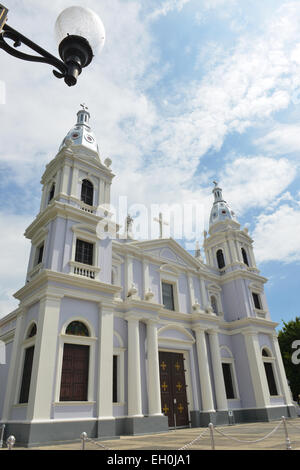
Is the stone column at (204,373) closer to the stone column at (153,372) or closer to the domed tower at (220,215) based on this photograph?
the stone column at (153,372)

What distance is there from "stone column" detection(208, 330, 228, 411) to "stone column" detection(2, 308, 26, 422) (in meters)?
11.9

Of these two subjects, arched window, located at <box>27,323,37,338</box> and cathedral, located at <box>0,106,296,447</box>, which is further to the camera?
arched window, located at <box>27,323,37,338</box>

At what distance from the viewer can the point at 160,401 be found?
1612 centimetres

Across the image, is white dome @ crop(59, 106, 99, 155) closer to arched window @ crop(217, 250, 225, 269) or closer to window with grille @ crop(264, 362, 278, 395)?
arched window @ crop(217, 250, 225, 269)

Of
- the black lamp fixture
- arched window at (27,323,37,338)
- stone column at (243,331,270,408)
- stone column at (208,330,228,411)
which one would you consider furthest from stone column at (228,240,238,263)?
the black lamp fixture

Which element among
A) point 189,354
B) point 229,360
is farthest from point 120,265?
point 229,360

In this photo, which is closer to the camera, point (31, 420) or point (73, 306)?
point (31, 420)

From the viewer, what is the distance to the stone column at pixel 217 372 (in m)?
19.3

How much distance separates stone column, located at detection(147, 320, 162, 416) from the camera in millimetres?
15652

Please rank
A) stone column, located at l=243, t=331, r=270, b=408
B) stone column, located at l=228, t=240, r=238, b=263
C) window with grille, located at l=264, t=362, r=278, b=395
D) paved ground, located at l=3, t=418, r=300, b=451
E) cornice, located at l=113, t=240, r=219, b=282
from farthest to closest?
stone column, located at l=228, t=240, r=238, b=263 < window with grille, located at l=264, t=362, r=278, b=395 < stone column, located at l=243, t=331, r=270, b=408 < cornice, located at l=113, t=240, r=219, b=282 < paved ground, located at l=3, t=418, r=300, b=451

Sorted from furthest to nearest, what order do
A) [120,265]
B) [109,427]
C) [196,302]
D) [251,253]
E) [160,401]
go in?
[251,253] < [196,302] < [120,265] < [160,401] < [109,427]
